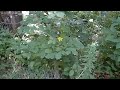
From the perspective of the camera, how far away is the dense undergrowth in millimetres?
2818

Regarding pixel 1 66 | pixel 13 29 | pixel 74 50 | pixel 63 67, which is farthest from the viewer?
pixel 13 29

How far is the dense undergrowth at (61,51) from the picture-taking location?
2818 mm

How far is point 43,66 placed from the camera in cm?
309

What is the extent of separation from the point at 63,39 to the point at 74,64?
287mm

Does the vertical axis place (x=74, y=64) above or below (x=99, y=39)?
below

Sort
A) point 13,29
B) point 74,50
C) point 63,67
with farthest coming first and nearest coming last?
point 13,29
point 63,67
point 74,50

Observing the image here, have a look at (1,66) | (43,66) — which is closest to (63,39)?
(43,66)

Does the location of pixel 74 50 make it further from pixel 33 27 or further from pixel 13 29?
pixel 13 29

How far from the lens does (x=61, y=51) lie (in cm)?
284
